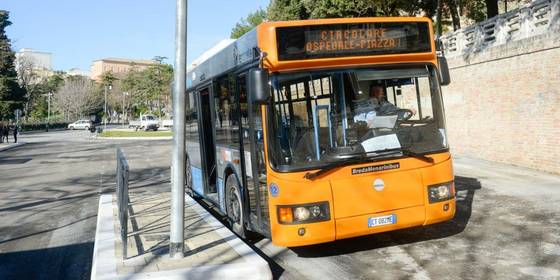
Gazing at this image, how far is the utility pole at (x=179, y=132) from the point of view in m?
5.86

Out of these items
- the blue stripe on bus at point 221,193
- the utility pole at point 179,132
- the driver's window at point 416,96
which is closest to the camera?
the utility pole at point 179,132

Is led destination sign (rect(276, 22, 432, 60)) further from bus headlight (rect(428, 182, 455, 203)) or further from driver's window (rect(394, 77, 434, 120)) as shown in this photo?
bus headlight (rect(428, 182, 455, 203))

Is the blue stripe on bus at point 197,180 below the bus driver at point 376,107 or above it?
A: below

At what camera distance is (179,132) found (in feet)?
19.4

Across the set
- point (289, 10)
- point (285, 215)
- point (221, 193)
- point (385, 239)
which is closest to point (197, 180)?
point (221, 193)

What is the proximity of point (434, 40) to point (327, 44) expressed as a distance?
5.00 feet

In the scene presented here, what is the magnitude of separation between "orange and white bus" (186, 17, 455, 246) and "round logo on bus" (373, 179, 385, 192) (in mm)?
12

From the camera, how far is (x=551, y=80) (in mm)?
14195

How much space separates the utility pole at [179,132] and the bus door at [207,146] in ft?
10.8

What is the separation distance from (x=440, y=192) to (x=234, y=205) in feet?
9.80

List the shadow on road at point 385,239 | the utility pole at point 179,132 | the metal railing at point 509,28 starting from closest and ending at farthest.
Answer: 1. the utility pole at point 179,132
2. the shadow on road at point 385,239
3. the metal railing at point 509,28

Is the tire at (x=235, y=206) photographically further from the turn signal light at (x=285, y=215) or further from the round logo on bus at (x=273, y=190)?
the turn signal light at (x=285, y=215)

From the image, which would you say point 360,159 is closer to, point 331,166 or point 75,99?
point 331,166

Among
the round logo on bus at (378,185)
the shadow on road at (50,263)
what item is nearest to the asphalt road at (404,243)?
the shadow on road at (50,263)
